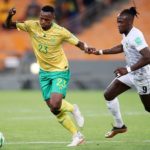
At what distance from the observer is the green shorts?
12234 mm

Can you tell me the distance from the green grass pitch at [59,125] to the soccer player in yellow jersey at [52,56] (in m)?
0.54

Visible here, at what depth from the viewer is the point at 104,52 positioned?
12898mm

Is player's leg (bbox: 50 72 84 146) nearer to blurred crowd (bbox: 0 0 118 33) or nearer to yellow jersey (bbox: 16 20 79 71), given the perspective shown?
yellow jersey (bbox: 16 20 79 71)

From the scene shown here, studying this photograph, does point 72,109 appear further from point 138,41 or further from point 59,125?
point 59,125

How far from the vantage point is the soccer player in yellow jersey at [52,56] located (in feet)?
39.8

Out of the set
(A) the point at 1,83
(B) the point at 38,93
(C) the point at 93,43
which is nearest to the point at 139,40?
(B) the point at 38,93

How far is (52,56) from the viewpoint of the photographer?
1237cm

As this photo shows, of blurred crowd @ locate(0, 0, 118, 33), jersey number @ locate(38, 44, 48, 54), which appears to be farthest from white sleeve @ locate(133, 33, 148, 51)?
blurred crowd @ locate(0, 0, 118, 33)

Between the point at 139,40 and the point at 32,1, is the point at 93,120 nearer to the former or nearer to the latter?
the point at 139,40

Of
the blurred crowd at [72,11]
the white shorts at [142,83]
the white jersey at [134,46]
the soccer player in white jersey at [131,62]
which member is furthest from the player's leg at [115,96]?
the blurred crowd at [72,11]

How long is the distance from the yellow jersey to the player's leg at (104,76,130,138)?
2.93ft

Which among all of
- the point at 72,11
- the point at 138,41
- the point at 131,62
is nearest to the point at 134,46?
the point at 138,41

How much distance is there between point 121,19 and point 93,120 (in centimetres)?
510

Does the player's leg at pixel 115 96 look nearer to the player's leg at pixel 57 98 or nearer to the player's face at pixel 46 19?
the player's leg at pixel 57 98
